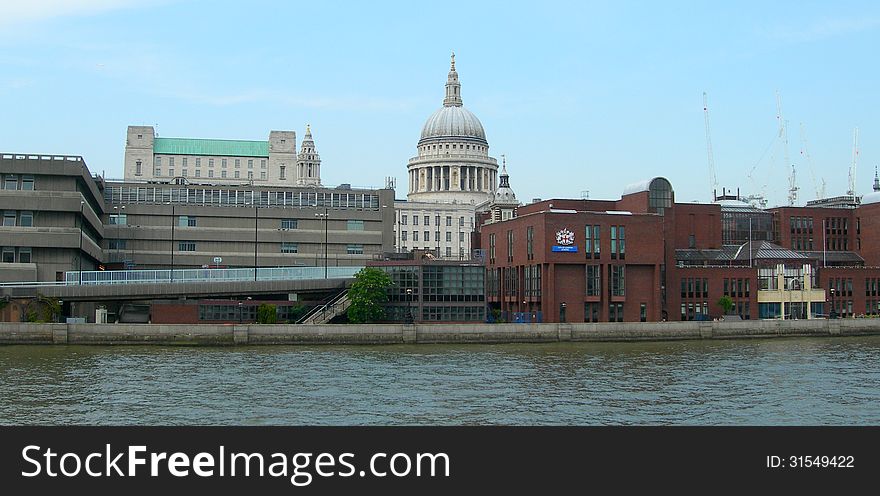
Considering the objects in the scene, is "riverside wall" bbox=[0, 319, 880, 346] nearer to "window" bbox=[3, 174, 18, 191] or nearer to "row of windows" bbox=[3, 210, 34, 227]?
"row of windows" bbox=[3, 210, 34, 227]

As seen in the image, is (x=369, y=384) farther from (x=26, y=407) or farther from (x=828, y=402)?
(x=828, y=402)

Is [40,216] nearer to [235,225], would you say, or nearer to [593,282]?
[235,225]

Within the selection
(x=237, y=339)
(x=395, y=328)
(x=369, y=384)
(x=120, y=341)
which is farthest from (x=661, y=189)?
(x=369, y=384)

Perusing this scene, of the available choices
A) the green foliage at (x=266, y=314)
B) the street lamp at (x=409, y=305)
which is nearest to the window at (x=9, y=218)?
the green foliage at (x=266, y=314)

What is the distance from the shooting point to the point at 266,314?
360 ft

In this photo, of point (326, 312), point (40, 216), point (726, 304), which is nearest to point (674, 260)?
point (726, 304)

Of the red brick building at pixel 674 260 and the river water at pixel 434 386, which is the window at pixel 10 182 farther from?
the red brick building at pixel 674 260

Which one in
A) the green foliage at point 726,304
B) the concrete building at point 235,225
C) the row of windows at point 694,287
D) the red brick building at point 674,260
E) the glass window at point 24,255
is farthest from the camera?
the concrete building at point 235,225

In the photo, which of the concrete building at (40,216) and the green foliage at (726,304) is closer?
the concrete building at (40,216)

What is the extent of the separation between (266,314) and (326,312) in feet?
20.5

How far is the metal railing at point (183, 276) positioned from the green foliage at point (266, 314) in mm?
3226

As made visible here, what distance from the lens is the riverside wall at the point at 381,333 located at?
89625 millimetres

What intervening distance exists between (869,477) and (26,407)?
122 ft

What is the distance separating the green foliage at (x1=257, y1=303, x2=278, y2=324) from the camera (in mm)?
109188
